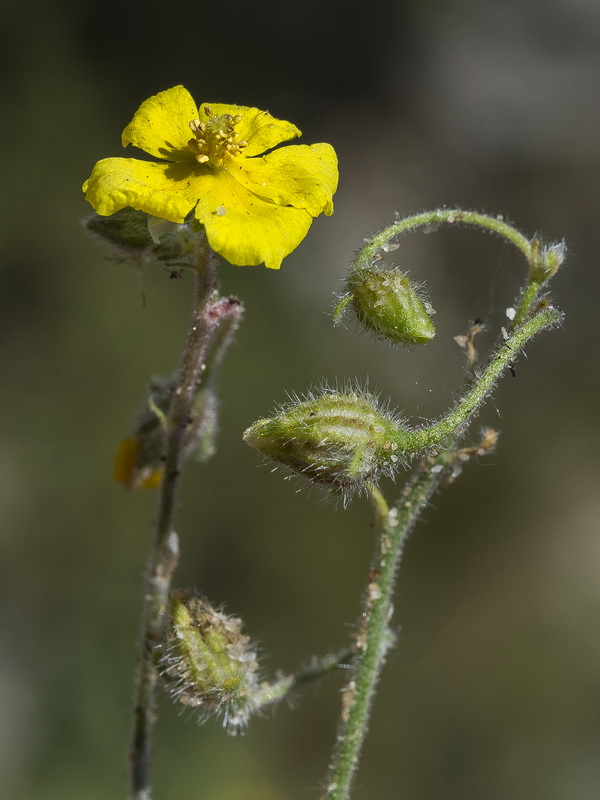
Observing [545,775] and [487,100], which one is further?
[487,100]

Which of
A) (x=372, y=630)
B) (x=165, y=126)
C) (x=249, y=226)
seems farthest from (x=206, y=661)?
(x=165, y=126)

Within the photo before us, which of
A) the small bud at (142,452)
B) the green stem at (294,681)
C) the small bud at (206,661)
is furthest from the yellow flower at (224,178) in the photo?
the green stem at (294,681)

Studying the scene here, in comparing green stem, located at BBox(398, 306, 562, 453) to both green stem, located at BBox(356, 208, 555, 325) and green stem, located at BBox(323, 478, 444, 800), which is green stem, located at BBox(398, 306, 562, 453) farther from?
green stem, located at BBox(323, 478, 444, 800)

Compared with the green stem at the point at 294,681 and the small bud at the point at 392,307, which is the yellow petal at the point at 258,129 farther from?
the green stem at the point at 294,681

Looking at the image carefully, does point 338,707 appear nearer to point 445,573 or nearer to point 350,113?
point 445,573

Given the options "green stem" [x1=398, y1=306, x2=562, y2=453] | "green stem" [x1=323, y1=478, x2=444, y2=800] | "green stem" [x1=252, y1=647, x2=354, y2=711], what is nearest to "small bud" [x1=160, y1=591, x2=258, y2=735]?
"green stem" [x1=252, y1=647, x2=354, y2=711]

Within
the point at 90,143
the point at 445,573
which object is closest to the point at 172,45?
the point at 90,143

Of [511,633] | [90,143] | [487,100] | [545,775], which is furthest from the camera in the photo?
[487,100]

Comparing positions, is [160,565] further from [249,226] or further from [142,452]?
Result: [249,226]
